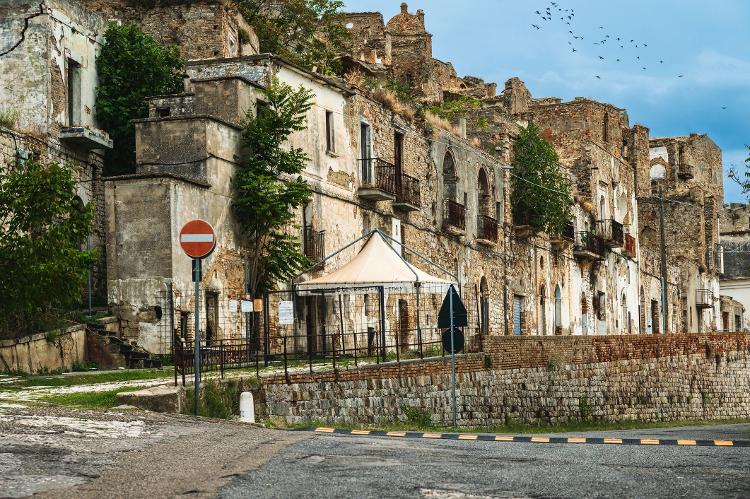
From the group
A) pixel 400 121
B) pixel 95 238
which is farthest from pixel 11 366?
pixel 400 121

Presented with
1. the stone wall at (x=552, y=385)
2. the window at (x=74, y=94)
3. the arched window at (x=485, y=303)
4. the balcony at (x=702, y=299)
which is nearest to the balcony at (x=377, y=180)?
the stone wall at (x=552, y=385)

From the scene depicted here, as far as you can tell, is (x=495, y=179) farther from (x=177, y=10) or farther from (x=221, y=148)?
(x=221, y=148)

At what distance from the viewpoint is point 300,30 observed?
184 ft

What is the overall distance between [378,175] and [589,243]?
19.9m

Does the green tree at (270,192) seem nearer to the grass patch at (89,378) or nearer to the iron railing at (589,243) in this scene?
→ the grass patch at (89,378)

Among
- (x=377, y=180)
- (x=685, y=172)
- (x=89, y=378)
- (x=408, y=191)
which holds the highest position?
(x=685, y=172)

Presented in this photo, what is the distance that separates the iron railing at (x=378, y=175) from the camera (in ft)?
135

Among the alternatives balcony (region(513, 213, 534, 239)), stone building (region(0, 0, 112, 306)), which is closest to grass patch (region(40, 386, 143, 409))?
stone building (region(0, 0, 112, 306))

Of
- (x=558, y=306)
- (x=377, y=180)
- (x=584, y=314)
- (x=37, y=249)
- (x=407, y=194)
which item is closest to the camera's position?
(x=37, y=249)

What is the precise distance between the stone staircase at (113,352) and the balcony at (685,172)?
6234 cm

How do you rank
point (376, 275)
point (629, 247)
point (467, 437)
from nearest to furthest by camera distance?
point (467, 437), point (376, 275), point (629, 247)

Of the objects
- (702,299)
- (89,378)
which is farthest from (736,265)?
(89,378)

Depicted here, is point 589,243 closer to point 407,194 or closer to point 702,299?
point 407,194

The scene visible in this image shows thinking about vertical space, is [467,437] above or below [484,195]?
below
